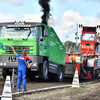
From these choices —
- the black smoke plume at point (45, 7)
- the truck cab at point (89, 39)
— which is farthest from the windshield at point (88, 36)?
the black smoke plume at point (45, 7)

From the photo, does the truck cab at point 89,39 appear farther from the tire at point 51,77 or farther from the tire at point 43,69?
the tire at point 43,69

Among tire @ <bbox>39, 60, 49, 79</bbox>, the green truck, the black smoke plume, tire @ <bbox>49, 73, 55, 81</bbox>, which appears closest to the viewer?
the green truck

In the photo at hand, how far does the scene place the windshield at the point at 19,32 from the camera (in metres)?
14.0

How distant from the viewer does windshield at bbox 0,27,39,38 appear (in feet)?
46.0

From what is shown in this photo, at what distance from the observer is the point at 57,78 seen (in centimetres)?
1681

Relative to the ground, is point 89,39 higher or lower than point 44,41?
higher

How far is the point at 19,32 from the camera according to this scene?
14.1m

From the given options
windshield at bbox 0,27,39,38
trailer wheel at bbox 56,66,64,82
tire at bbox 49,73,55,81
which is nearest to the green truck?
windshield at bbox 0,27,39,38

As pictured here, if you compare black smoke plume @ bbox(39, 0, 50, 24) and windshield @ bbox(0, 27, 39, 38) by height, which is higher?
black smoke plume @ bbox(39, 0, 50, 24)

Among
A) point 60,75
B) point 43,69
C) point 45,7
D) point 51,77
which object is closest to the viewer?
point 43,69

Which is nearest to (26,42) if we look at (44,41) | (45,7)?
(44,41)

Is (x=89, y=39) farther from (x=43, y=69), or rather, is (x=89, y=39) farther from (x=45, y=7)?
(x=43, y=69)

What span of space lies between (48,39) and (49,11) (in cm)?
825

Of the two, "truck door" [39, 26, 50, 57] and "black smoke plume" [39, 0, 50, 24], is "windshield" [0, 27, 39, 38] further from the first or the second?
"black smoke plume" [39, 0, 50, 24]
